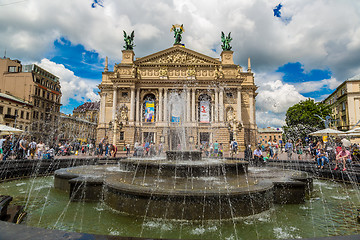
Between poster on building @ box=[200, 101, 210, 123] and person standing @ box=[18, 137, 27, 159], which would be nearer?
person standing @ box=[18, 137, 27, 159]

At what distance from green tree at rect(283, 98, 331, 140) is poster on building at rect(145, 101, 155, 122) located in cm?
2951

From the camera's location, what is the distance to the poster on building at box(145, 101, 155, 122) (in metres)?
38.2

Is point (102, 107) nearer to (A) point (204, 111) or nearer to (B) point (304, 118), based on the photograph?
(A) point (204, 111)

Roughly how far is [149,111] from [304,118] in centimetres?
3069

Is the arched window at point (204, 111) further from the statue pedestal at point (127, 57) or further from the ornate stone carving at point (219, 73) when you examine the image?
the statue pedestal at point (127, 57)

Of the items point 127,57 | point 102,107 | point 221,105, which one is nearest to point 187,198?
point 221,105

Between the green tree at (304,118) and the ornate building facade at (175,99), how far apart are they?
10.7 meters

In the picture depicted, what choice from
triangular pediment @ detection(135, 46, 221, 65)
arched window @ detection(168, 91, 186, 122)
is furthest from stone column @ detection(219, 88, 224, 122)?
arched window @ detection(168, 91, 186, 122)

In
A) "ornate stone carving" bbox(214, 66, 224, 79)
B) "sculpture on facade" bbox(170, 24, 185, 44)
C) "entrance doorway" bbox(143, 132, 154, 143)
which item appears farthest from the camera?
"sculpture on facade" bbox(170, 24, 185, 44)

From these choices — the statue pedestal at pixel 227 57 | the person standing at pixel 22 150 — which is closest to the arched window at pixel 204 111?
the statue pedestal at pixel 227 57

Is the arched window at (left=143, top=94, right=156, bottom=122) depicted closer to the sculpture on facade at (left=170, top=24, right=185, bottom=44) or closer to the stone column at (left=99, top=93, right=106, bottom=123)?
the stone column at (left=99, top=93, right=106, bottom=123)

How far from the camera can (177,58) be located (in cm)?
4022

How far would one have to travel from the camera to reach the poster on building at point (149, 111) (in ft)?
125

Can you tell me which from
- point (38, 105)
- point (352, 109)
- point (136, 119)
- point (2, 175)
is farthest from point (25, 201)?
point (352, 109)
